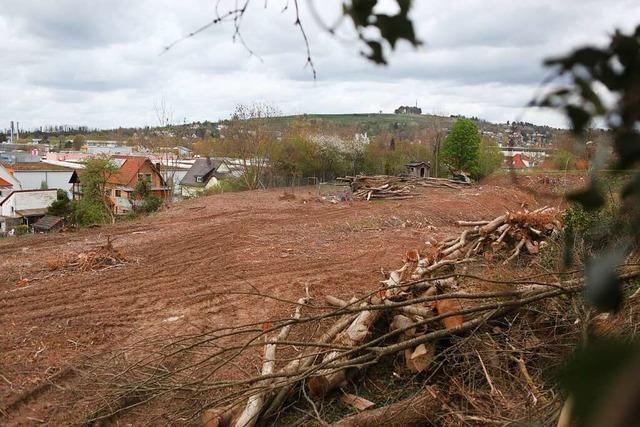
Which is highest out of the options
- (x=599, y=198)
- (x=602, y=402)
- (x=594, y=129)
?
(x=594, y=129)

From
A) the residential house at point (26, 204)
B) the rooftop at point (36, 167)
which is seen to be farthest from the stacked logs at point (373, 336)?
the rooftop at point (36, 167)

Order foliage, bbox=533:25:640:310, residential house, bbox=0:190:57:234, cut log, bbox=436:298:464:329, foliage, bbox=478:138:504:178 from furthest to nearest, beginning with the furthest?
residential house, bbox=0:190:57:234 < foliage, bbox=478:138:504:178 < cut log, bbox=436:298:464:329 < foliage, bbox=533:25:640:310

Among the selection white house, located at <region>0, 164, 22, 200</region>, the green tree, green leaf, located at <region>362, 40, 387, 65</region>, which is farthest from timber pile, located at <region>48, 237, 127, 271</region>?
white house, located at <region>0, 164, 22, 200</region>

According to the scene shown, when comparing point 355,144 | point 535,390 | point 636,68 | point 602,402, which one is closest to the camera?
point 602,402

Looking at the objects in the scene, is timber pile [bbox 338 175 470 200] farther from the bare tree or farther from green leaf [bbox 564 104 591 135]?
green leaf [bbox 564 104 591 135]

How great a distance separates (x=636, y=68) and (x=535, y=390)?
375cm

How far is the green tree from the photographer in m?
31.2

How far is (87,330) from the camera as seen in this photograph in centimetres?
745

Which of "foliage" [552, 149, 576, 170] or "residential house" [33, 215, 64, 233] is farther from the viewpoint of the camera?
"residential house" [33, 215, 64, 233]

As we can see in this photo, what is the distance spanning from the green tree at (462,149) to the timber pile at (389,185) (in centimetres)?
250

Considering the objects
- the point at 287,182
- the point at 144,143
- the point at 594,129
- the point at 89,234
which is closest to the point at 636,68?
the point at 594,129

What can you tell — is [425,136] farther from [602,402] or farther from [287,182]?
[602,402]

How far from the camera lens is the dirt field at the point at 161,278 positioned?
6.58 metres

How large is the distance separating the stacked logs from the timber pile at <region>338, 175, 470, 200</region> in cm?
1623
